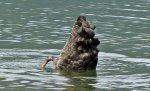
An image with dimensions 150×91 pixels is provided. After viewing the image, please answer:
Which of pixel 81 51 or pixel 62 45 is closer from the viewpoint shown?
pixel 81 51

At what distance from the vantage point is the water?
18.8 meters

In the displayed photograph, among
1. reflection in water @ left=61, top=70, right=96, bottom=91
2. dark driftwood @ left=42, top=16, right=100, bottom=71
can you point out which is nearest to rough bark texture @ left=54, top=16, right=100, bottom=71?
dark driftwood @ left=42, top=16, right=100, bottom=71

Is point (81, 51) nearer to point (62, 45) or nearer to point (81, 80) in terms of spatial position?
point (81, 80)

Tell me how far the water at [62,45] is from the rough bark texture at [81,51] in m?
0.42

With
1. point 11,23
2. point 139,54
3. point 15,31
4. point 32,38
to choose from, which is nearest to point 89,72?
point 139,54

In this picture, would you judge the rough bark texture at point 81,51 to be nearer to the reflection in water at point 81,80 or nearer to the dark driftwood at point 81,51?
the dark driftwood at point 81,51

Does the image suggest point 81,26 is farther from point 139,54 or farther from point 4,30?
point 4,30

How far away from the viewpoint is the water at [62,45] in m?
18.8

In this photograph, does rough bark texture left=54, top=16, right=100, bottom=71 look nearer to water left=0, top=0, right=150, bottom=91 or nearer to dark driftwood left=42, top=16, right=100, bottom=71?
dark driftwood left=42, top=16, right=100, bottom=71

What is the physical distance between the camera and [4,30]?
33031 millimetres

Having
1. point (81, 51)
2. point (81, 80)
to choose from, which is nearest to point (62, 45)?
point (81, 51)

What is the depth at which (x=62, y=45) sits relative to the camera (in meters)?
28.4

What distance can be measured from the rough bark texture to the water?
0.42m

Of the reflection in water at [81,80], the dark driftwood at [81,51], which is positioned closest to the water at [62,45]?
the reflection in water at [81,80]
